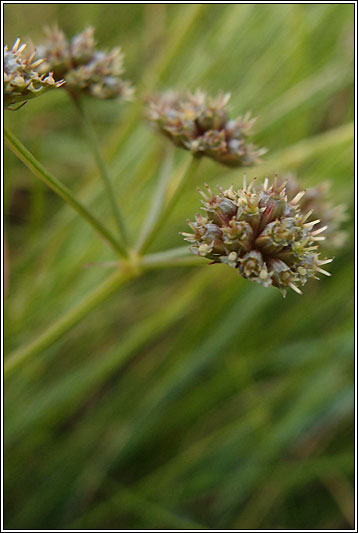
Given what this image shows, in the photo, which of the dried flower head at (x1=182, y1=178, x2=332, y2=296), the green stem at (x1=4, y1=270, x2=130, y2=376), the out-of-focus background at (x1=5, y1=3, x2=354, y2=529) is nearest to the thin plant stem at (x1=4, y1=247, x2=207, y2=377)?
the green stem at (x1=4, y1=270, x2=130, y2=376)

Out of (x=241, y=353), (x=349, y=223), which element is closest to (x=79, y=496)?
(x=241, y=353)

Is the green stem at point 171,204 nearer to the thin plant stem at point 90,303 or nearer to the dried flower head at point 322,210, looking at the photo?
the thin plant stem at point 90,303

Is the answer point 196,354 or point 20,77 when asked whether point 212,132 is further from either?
point 196,354

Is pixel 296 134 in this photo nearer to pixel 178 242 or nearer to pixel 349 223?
pixel 349 223

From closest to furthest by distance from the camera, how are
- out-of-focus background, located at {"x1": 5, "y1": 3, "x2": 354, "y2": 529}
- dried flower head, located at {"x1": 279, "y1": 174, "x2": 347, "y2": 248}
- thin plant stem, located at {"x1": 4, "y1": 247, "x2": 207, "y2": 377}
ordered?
thin plant stem, located at {"x1": 4, "y1": 247, "x2": 207, "y2": 377} → dried flower head, located at {"x1": 279, "y1": 174, "x2": 347, "y2": 248} → out-of-focus background, located at {"x1": 5, "y1": 3, "x2": 354, "y2": 529}

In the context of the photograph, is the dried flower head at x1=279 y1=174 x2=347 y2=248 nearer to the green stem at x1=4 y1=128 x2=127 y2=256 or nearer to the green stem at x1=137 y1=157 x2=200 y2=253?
the green stem at x1=137 y1=157 x2=200 y2=253

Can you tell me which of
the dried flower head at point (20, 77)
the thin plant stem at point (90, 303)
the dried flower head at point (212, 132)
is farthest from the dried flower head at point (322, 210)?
the dried flower head at point (20, 77)
